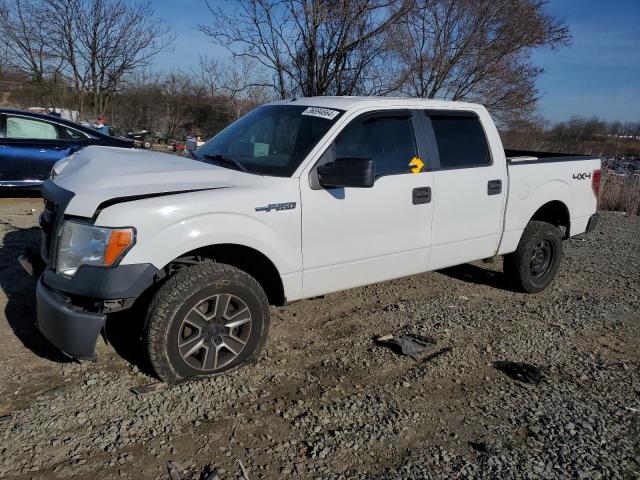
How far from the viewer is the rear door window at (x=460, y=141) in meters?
4.39

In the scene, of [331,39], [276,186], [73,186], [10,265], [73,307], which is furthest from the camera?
[331,39]

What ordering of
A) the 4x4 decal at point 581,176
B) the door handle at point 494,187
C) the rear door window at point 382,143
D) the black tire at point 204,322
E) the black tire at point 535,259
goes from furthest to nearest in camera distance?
the 4x4 decal at point 581,176 < the black tire at point 535,259 < the door handle at point 494,187 < the rear door window at point 382,143 < the black tire at point 204,322

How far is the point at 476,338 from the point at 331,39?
23.0 feet

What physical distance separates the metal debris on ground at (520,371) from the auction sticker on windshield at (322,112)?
2.21 metres

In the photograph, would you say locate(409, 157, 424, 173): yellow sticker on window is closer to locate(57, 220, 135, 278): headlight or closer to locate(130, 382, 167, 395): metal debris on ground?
locate(57, 220, 135, 278): headlight

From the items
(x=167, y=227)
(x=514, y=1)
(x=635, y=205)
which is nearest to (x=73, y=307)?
(x=167, y=227)

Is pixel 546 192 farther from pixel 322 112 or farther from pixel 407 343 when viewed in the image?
pixel 322 112

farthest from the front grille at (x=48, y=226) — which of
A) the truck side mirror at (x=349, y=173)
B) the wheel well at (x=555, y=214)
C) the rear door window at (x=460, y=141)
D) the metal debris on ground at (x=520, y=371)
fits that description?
the wheel well at (x=555, y=214)

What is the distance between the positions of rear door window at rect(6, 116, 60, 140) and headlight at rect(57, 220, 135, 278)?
592 centimetres

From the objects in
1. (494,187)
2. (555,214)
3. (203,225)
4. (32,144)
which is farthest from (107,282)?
(32,144)

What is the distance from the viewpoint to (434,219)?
425 cm

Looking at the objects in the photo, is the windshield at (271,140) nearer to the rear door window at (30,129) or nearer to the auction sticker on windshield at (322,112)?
the auction sticker on windshield at (322,112)

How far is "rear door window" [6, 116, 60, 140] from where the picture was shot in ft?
25.6

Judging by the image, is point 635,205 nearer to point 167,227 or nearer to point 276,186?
A: point 276,186
